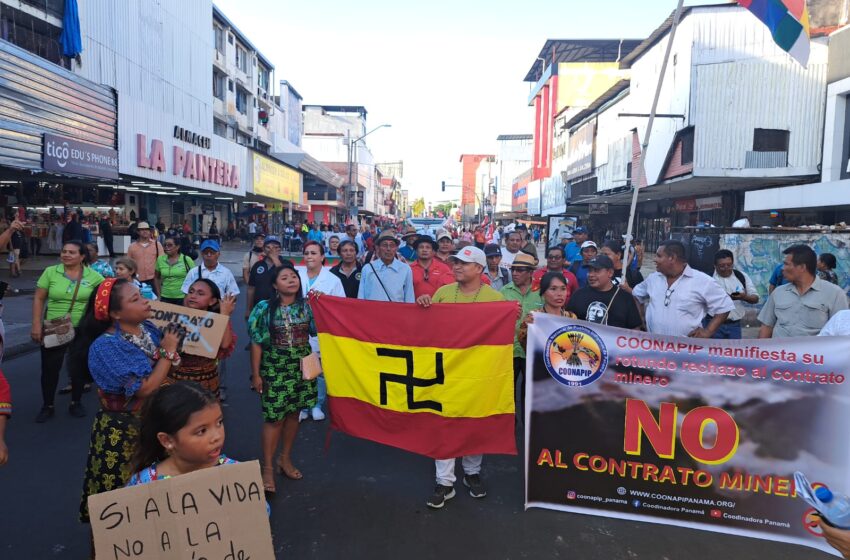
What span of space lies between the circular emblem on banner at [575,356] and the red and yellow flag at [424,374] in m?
0.36

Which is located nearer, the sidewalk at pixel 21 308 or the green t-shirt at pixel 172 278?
the green t-shirt at pixel 172 278

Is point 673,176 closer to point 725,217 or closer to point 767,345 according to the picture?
point 725,217

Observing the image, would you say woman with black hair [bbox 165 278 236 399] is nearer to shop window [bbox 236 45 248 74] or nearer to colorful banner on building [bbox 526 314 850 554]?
colorful banner on building [bbox 526 314 850 554]

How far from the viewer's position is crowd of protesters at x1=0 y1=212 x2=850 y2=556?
10.3 ft

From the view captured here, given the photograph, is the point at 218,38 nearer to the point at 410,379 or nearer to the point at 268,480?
the point at 410,379

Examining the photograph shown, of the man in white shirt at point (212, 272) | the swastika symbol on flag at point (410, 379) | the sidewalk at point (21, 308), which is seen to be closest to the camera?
the swastika symbol on flag at point (410, 379)

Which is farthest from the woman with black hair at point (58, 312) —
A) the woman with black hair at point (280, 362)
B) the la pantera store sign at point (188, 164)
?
the la pantera store sign at point (188, 164)

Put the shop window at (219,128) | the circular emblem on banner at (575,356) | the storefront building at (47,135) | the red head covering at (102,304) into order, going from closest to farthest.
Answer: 1. the red head covering at (102,304)
2. the circular emblem on banner at (575,356)
3. the storefront building at (47,135)
4. the shop window at (219,128)

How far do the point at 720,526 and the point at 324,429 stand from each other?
3599 mm

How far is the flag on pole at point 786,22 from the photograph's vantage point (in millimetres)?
6547

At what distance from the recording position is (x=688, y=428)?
3.90 m

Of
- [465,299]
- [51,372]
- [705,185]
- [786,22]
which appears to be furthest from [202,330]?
[705,185]

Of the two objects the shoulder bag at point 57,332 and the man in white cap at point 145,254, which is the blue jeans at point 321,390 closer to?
the shoulder bag at point 57,332

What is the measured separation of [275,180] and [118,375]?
36.1 metres
